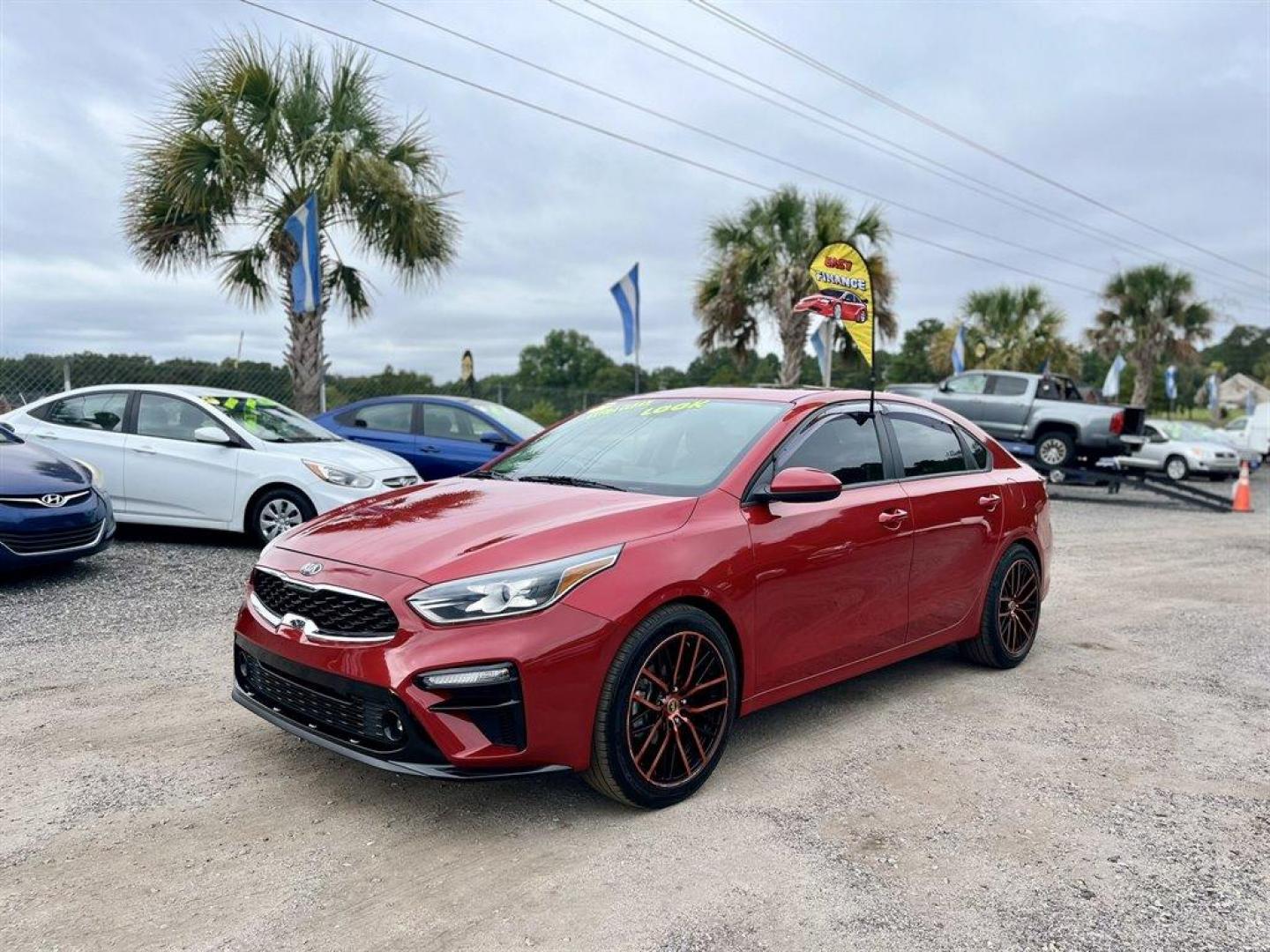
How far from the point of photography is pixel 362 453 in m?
8.98

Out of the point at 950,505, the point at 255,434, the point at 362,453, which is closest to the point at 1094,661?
the point at 950,505

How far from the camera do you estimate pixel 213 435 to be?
8383 mm

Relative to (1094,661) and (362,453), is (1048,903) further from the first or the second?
(362,453)

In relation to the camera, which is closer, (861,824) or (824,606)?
(861,824)

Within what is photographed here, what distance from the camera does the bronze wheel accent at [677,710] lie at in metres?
3.42

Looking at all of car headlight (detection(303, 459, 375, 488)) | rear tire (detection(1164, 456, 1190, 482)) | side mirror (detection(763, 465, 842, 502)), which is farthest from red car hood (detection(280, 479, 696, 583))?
rear tire (detection(1164, 456, 1190, 482))

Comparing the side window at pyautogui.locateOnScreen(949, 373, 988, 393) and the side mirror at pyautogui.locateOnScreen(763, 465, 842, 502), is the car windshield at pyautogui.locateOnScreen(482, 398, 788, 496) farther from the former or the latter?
the side window at pyautogui.locateOnScreen(949, 373, 988, 393)

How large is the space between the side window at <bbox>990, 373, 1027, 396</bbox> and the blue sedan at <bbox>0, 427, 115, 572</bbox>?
1485 cm

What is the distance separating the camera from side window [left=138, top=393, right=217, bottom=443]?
862cm

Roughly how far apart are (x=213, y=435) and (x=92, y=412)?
4.53ft

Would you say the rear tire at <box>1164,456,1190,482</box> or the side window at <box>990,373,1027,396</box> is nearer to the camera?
the side window at <box>990,373,1027,396</box>

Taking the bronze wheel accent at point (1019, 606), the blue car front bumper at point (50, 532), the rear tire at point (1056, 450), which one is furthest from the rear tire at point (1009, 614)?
the rear tire at point (1056, 450)

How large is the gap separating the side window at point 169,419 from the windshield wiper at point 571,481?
17.5 feet

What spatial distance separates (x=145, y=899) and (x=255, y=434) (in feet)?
20.5
